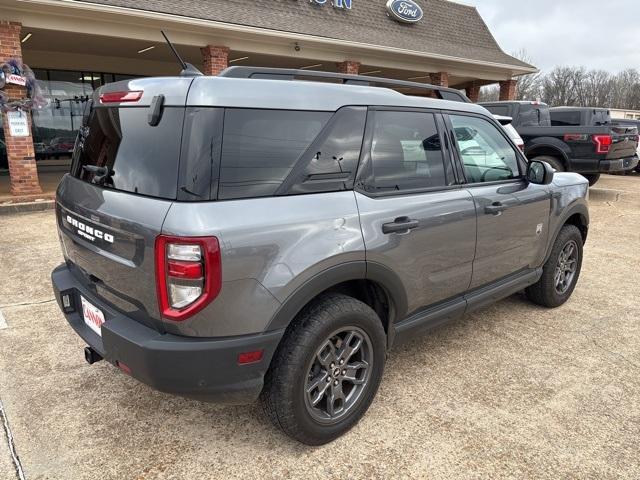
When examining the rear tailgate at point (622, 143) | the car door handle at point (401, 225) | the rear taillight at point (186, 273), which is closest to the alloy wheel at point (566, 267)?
the car door handle at point (401, 225)

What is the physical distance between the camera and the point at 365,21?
46.7 feet

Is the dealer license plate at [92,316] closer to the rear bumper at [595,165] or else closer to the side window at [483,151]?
the side window at [483,151]

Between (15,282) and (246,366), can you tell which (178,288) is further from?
(15,282)

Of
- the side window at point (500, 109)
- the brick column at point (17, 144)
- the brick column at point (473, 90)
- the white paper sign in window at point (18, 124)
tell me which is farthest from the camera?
the brick column at point (473, 90)

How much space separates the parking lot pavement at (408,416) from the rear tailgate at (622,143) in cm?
719

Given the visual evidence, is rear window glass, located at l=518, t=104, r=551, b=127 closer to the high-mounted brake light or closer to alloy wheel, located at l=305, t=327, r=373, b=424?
alloy wheel, located at l=305, t=327, r=373, b=424

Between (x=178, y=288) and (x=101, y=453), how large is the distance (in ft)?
3.55

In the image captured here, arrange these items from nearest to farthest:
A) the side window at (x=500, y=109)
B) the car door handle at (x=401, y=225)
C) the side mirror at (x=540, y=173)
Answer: the car door handle at (x=401, y=225) → the side mirror at (x=540, y=173) → the side window at (x=500, y=109)

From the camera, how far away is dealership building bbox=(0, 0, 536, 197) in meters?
8.80

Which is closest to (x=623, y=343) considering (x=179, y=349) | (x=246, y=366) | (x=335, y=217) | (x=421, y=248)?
(x=421, y=248)

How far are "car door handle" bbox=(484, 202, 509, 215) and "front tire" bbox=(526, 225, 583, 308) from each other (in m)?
1.07

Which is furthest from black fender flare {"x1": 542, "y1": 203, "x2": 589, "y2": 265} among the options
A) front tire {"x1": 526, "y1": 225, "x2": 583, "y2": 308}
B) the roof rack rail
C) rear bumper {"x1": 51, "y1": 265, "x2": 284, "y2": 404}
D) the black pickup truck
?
the black pickup truck

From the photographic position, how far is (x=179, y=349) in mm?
1993

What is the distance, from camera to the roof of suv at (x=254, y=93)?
206cm
